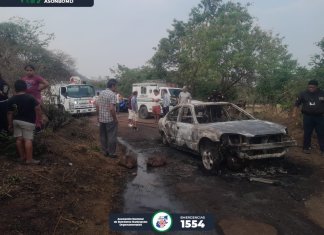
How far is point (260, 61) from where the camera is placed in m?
18.3

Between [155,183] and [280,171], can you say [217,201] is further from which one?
[280,171]

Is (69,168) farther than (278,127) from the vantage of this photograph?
No

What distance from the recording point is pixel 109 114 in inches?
308

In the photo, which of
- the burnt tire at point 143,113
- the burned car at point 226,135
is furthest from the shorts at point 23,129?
the burnt tire at point 143,113

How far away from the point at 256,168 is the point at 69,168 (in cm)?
391

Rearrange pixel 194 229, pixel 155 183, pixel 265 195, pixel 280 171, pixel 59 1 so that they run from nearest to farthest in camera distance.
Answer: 1. pixel 194 229
2. pixel 59 1
3. pixel 265 195
4. pixel 155 183
5. pixel 280 171

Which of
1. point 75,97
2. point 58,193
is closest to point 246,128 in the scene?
point 58,193

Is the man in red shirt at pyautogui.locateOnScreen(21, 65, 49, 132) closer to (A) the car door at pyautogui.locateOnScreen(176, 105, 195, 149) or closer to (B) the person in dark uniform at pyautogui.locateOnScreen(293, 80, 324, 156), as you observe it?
(A) the car door at pyautogui.locateOnScreen(176, 105, 195, 149)

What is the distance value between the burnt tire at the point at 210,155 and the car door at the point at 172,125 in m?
1.65

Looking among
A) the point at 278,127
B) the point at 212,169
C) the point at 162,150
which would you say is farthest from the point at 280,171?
the point at 162,150

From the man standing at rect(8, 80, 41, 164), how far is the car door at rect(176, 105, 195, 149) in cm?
367

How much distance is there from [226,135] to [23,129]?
3.96 metres

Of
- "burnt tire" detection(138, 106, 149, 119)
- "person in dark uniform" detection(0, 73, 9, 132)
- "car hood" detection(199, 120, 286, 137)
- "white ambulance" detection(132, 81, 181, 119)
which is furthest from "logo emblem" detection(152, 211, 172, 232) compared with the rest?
"burnt tire" detection(138, 106, 149, 119)

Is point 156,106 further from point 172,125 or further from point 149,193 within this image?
point 149,193
